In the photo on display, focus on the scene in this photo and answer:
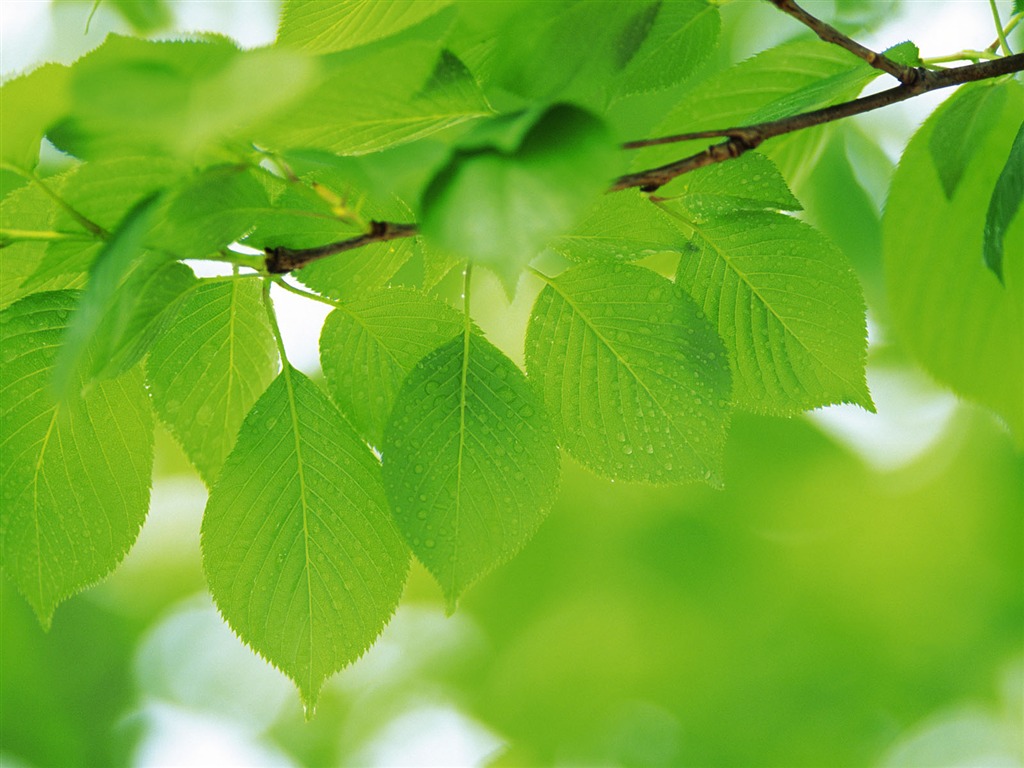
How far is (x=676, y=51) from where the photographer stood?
504 millimetres

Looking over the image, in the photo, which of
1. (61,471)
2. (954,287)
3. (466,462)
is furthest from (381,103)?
(954,287)

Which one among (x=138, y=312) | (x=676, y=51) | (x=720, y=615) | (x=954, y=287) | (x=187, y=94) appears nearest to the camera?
(x=187, y=94)

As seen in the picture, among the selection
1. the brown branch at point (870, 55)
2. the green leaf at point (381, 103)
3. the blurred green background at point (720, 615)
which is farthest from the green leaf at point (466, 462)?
the blurred green background at point (720, 615)

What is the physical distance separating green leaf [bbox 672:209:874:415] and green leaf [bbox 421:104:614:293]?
0.23 metres

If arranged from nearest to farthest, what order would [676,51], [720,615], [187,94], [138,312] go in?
[187,94] < [138,312] < [676,51] < [720,615]

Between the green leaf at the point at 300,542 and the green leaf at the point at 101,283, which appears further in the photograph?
the green leaf at the point at 300,542

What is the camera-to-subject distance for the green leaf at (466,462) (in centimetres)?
46

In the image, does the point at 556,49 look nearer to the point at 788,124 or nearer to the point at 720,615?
the point at 788,124

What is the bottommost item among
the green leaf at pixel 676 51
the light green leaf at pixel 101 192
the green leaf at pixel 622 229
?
the light green leaf at pixel 101 192

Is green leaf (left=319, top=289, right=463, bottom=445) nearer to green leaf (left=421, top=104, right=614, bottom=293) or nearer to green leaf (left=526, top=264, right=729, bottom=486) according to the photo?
green leaf (left=526, top=264, right=729, bottom=486)

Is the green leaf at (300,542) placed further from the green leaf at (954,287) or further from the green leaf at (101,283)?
the green leaf at (954,287)

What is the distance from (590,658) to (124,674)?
1.58 m

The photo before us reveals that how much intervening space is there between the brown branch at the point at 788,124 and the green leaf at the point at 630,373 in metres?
0.07

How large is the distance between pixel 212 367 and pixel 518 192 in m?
0.32
